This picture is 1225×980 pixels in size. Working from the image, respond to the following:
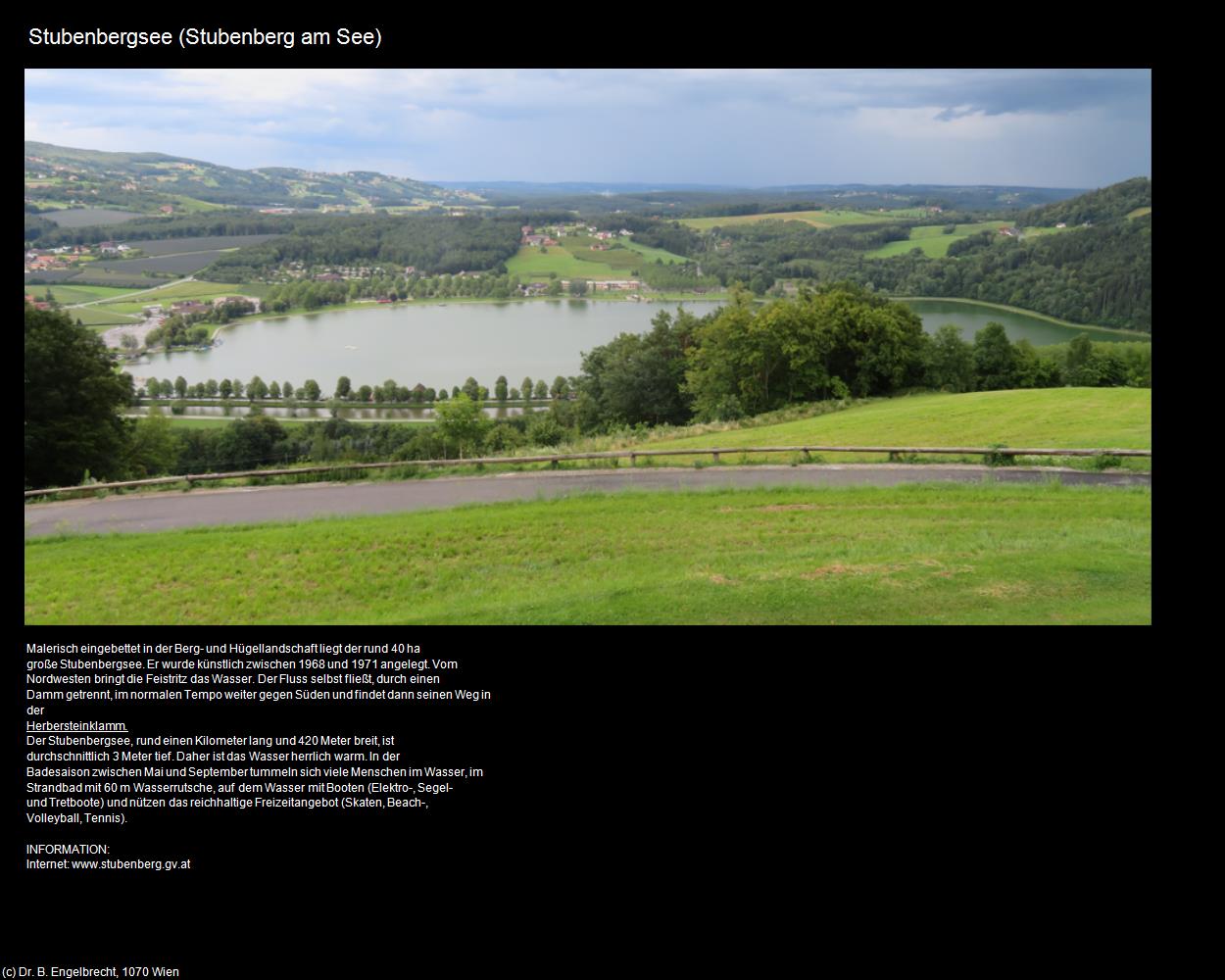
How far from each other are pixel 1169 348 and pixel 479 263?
93.4 metres

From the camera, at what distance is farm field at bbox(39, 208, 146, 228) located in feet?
98.2

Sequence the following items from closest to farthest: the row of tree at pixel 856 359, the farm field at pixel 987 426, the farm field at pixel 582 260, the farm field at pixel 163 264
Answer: the farm field at pixel 987 426 < the farm field at pixel 163 264 < the row of tree at pixel 856 359 < the farm field at pixel 582 260

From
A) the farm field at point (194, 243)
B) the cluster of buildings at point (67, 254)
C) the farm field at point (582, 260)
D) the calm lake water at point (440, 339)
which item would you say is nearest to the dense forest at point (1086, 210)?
the calm lake water at point (440, 339)

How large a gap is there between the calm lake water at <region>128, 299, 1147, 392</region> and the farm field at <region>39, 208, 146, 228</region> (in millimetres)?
13041

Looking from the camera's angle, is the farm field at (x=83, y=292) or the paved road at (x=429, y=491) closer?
the paved road at (x=429, y=491)

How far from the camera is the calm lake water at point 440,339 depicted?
52688 mm

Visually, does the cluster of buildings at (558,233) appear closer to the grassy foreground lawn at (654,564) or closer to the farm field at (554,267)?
the farm field at (554,267)

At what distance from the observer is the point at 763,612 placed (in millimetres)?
7398

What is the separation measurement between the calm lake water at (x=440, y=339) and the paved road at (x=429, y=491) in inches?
1249

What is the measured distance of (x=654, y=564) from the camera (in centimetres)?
944

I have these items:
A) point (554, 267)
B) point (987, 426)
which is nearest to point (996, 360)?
point (987, 426)

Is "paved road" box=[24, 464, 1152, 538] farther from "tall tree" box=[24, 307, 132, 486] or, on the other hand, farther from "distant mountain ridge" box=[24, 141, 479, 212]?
"tall tree" box=[24, 307, 132, 486]

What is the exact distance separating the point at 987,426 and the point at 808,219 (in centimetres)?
8095

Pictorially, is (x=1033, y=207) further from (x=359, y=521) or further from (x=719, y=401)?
(x=359, y=521)
